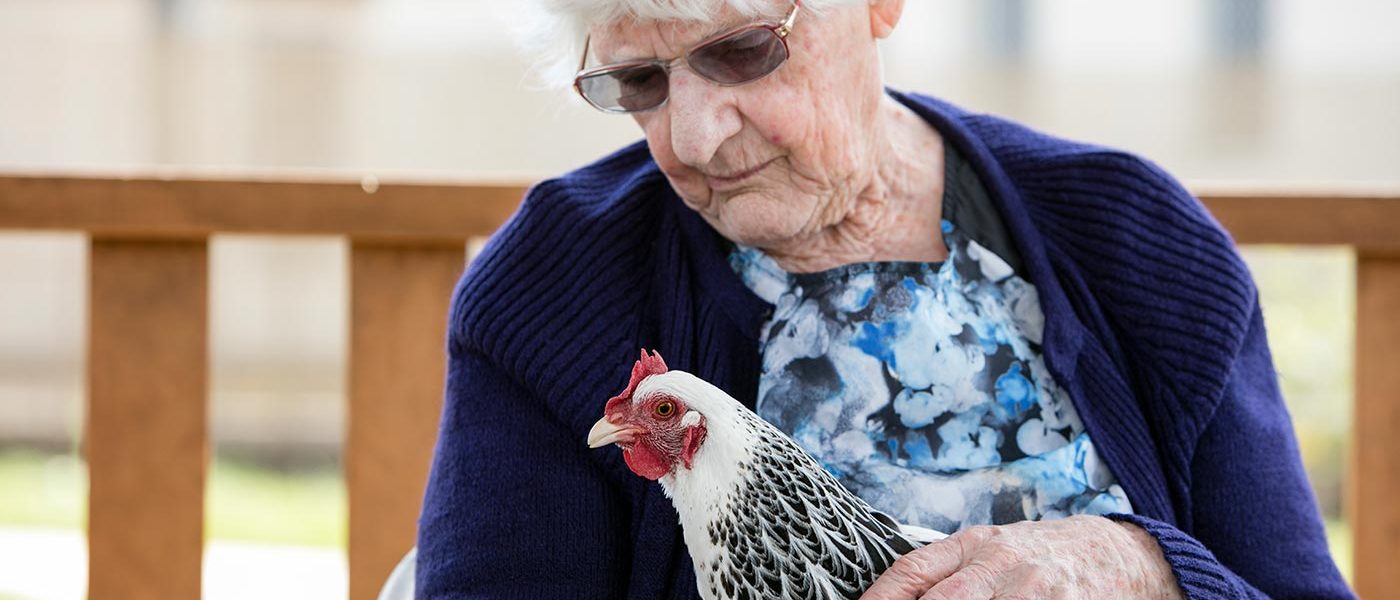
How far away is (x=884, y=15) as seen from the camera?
198 centimetres

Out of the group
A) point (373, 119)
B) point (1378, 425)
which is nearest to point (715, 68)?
point (1378, 425)

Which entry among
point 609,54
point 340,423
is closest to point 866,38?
point 609,54

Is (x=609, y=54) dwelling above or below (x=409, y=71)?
above

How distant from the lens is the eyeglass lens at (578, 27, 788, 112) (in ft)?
5.98

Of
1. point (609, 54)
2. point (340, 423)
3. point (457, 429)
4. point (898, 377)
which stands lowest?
point (340, 423)

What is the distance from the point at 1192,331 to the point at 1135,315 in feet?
0.30

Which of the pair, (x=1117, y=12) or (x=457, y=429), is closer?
(x=457, y=429)

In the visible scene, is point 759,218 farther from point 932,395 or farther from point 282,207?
point 282,207

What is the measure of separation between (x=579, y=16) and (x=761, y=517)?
0.85 metres

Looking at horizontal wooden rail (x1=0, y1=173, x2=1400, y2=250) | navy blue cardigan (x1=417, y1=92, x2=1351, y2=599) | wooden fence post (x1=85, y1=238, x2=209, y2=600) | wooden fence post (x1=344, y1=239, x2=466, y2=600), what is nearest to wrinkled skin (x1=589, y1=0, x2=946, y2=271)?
navy blue cardigan (x1=417, y1=92, x2=1351, y2=599)

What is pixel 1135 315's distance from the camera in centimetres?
205

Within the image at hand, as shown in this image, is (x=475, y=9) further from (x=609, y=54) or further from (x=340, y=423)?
(x=609, y=54)

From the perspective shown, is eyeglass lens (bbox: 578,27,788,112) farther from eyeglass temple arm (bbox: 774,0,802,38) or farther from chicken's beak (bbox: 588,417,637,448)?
chicken's beak (bbox: 588,417,637,448)

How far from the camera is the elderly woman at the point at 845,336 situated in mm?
1887
